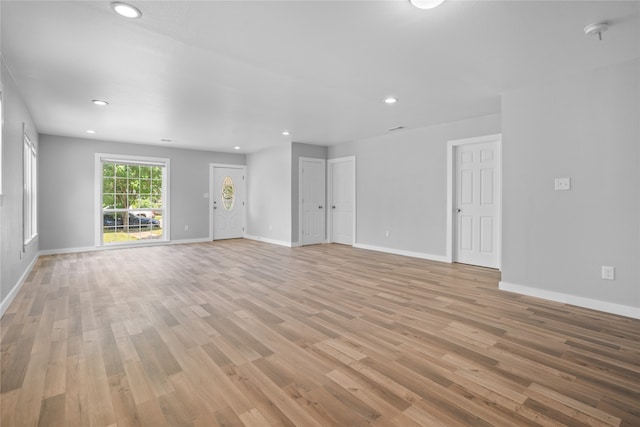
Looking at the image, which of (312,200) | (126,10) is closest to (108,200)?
(312,200)

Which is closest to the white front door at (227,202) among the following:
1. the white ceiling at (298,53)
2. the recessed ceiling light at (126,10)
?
the white ceiling at (298,53)

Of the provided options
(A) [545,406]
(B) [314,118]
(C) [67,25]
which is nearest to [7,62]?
(C) [67,25]

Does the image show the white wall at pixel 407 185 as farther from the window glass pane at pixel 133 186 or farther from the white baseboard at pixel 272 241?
the window glass pane at pixel 133 186

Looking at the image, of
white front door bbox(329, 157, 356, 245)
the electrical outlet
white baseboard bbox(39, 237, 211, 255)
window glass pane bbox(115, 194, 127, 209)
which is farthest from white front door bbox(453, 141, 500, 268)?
window glass pane bbox(115, 194, 127, 209)

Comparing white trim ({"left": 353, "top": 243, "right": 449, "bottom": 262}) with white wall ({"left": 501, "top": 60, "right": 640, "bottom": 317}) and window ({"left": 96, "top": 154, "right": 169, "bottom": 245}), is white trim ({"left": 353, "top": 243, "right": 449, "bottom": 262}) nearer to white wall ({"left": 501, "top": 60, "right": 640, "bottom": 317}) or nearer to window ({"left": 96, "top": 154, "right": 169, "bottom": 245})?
white wall ({"left": 501, "top": 60, "right": 640, "bottom": 317})

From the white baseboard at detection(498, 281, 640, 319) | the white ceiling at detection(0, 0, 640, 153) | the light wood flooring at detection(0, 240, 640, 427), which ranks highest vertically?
the white ceiling at detection(0, 0, 640, 153)

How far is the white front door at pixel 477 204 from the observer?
498 cm

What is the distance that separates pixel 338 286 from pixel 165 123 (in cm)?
421

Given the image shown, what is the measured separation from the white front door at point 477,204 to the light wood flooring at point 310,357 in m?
1.23

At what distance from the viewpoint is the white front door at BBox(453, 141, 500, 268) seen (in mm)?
4984

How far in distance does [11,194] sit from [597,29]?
5.86 metres

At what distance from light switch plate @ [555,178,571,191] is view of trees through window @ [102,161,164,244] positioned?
8.01 m

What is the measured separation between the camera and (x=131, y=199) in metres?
7.49

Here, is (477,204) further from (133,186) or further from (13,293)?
(133,186)
